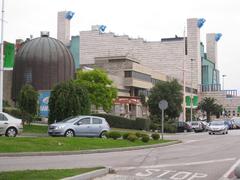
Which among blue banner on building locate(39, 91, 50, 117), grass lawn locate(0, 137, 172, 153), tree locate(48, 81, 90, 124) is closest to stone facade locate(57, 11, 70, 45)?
blue banner on building locate(39, 91, 50, 117)

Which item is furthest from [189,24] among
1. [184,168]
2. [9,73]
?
[184,168]

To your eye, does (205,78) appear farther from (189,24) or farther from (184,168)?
(184,168)

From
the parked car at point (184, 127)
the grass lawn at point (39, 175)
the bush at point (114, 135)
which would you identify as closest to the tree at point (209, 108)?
the parked car at point (184, 127)

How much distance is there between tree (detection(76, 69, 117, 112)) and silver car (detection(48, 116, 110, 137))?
128ft

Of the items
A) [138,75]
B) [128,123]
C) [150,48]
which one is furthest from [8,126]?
[150,48]

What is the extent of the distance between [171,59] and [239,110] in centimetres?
2573

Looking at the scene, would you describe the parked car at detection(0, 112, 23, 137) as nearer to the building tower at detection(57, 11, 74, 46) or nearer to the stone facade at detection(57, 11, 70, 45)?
the building tower at detection(57, 11, 74, 46)

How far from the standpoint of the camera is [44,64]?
81.2 meters

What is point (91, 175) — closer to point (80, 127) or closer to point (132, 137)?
point (132, 137)

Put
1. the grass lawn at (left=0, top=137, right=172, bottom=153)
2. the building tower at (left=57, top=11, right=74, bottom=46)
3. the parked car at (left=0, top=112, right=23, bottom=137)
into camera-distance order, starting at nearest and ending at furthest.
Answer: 1. the grass lawn at (left=0, top=137, right=172, bottom=153)
2. the parked car at (left=0, top=112, right=23, bottom=137)
3. the building tower at (left=57, top=11, right=74, bottom=46)

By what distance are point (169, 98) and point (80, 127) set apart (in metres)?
38.1

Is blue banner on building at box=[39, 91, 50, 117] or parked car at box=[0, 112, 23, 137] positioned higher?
blue banner on building at box=[39, 91, 50, 117]

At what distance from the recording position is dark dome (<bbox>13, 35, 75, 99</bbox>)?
8100 centimetres

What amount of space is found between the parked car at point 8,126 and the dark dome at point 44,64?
174 ft
